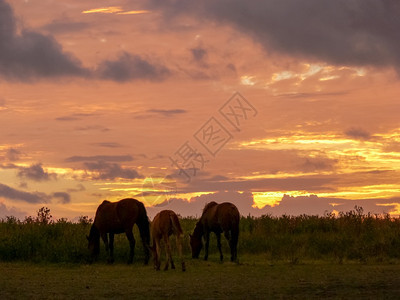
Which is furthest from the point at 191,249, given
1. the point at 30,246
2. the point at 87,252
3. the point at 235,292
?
the point at 235,292

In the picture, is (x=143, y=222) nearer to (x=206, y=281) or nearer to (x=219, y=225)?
(x=219, y=225)

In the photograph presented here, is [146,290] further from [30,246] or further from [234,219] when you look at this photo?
[30,246]

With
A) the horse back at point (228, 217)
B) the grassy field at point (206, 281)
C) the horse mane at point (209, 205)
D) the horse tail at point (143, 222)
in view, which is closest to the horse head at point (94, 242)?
the grassy field at point (206, 281)

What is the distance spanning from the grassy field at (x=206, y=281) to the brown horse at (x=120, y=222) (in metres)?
0.96

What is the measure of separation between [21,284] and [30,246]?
772cm

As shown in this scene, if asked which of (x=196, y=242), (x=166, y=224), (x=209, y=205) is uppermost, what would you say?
(x=209, y=205)

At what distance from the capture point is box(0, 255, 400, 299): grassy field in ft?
43.7

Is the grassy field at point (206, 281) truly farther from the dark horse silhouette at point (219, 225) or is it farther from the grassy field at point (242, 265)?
the dark horse silhouette at point (219, 225)

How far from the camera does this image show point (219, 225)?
22375 mm

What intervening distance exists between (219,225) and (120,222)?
12.1 feet

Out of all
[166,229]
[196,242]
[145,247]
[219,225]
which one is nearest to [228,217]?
[219,225]

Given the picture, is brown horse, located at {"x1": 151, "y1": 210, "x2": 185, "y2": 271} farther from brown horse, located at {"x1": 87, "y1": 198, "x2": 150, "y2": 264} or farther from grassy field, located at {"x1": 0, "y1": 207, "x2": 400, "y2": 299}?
brown horse, located at {"x1": 87, "y1": 198, "x2": 150, "y2": 264}

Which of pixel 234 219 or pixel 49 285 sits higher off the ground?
pixel 234 219

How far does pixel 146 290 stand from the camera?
1410 centimetres
